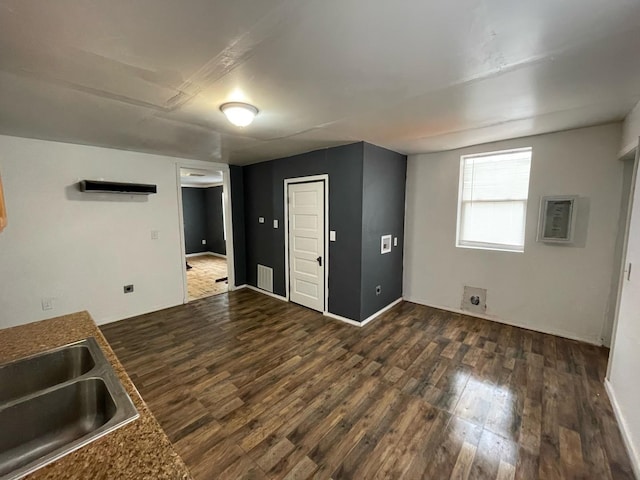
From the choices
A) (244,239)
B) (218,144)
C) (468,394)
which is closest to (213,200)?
(244,239)

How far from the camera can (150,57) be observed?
4.87 ft

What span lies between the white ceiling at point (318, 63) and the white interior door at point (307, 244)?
4.43 ft

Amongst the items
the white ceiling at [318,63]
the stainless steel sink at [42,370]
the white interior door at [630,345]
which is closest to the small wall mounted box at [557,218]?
the white ceiling at [318,63]

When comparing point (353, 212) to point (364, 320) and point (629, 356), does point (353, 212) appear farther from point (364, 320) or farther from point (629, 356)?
point (629, 356)

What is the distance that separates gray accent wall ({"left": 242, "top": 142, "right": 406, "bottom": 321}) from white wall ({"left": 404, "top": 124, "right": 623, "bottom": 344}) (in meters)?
0.45

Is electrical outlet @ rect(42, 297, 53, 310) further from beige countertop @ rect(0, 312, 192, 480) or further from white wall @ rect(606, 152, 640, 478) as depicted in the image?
white wall @ rect(606, 152, 640, 478)

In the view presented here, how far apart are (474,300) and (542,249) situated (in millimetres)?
1042

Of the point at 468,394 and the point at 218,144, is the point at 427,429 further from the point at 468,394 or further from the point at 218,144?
the point at 218,144

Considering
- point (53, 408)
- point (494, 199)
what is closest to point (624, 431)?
point (494, 199)

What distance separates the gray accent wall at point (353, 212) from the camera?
11.3 feet

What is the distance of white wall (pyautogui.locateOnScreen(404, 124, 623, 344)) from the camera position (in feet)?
9.39

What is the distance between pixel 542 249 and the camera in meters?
3.23

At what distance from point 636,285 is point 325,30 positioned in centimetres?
263

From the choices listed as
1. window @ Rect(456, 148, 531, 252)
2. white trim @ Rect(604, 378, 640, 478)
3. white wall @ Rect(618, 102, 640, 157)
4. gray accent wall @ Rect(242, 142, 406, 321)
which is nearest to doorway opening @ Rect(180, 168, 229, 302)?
gray accent wall @ Rect(242, 142, 406, 321)
